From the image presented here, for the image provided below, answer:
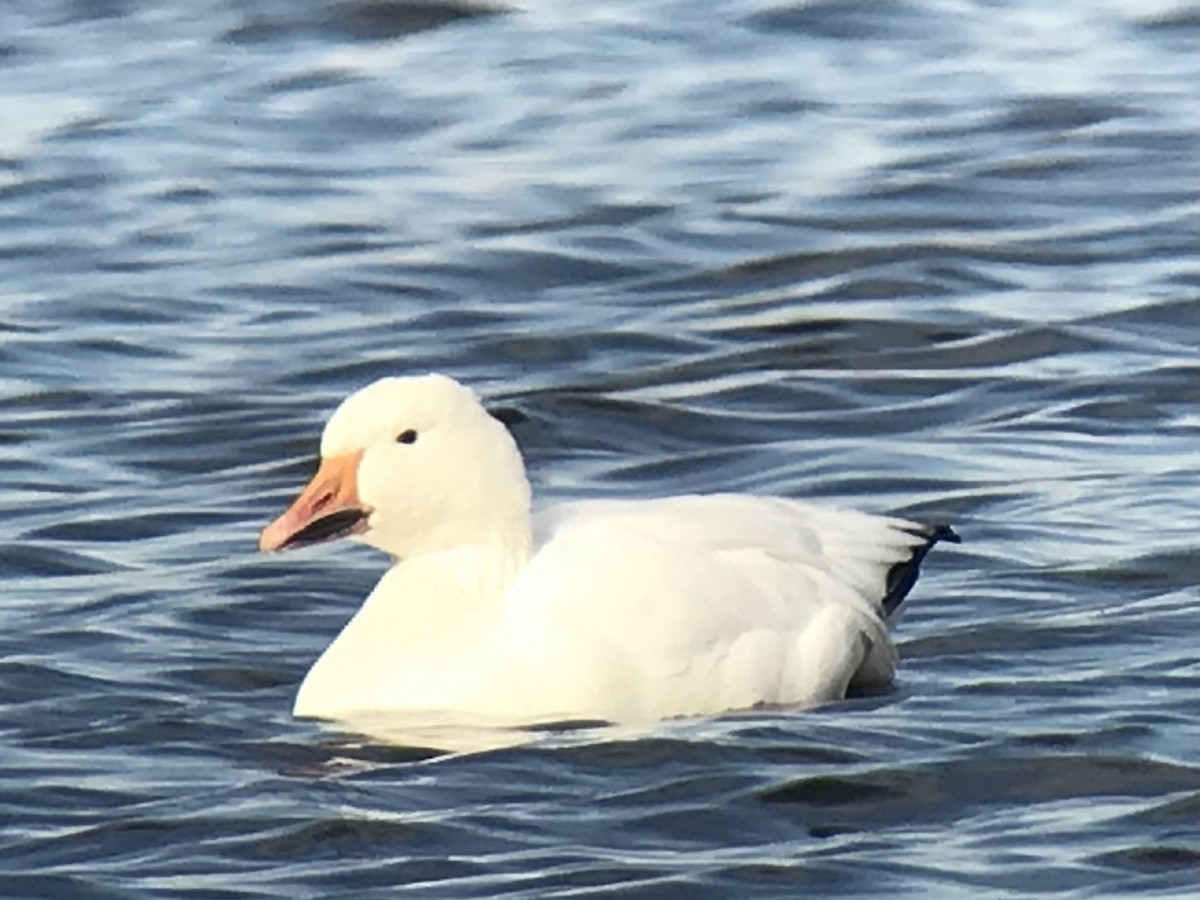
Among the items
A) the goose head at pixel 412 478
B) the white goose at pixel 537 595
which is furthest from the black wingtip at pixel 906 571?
the goose head at pixel 412 478

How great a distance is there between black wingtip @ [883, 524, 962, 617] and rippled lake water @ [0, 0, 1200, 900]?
0.53 feet

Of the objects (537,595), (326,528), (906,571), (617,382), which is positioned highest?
(326,528)

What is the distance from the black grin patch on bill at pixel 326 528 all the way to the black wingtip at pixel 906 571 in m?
1.27

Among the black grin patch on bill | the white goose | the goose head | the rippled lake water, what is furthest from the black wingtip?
the black grin patch on bill

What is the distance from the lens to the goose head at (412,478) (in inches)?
329

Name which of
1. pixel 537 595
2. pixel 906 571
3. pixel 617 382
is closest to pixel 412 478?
pixel 537 595

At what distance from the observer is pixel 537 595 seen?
8.32 meters

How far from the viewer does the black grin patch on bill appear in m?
8.35

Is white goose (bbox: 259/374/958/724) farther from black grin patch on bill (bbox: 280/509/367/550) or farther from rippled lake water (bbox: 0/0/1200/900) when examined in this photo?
rippled lake water (bbox: 0/0/1200/900)

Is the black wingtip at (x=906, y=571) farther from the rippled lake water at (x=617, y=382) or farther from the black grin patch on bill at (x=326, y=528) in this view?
the black grin patch on bill at (x=326, y=528)

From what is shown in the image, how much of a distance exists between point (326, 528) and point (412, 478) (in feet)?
0.74

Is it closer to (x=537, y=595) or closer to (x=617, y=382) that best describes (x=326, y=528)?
(x=537, y=595)

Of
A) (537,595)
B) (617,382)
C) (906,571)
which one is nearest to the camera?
(537,595)

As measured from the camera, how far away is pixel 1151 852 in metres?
7.18
